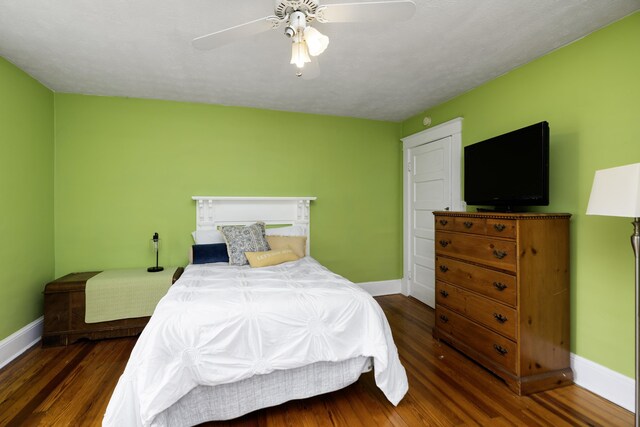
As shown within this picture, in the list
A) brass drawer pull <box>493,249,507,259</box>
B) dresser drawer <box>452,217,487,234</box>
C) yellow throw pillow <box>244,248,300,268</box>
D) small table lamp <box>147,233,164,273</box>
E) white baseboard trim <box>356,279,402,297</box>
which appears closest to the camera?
brass drawer pull <box>493,249,507,259</box>

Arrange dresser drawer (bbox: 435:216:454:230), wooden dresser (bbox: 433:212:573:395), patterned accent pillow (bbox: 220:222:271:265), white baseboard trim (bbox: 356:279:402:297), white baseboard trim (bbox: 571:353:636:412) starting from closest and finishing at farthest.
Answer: white baseboard trim (bbox: 571:353:636:412), wooden dresser (bbox: 433:212:573:395), dresser drawer (bbox: 435:216:454:230), patterned accent pillow (bbox: 220:222:271:265), white baseboard trim (bbox: 356:279:402:297)

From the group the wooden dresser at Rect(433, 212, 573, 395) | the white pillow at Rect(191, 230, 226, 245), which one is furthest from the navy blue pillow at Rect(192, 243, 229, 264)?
the wooden dresser at Rect(433, 212, 573, 395)

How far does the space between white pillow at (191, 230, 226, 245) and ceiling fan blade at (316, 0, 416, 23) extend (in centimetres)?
251

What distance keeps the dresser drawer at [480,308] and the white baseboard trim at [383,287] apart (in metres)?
1.42

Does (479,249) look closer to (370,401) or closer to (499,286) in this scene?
(499,286)

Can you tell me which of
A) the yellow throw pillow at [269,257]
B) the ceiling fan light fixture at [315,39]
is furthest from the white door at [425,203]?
the ceiling fan light fixture at [315,39]

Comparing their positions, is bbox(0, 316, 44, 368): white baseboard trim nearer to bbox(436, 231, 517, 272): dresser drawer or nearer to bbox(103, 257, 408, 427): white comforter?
bbox(103, 257, 408, 427): white comforter

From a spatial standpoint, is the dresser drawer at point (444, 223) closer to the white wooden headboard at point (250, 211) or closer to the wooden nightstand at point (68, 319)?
the white wooden headboard at point (250, 211)

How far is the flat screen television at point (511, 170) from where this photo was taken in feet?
7.11

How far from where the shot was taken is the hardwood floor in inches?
70.4

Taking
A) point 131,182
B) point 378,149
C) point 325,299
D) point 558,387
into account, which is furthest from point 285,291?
point 378,149

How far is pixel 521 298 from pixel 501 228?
0.49 metres

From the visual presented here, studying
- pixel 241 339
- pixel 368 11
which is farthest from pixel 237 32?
pixel 241 339

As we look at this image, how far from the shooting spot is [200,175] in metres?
3.57
